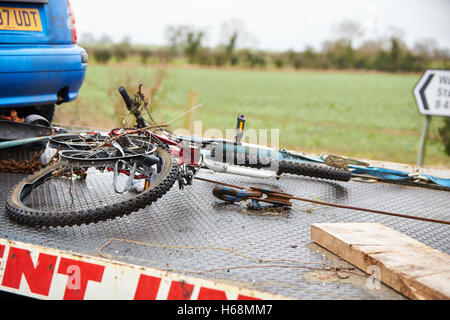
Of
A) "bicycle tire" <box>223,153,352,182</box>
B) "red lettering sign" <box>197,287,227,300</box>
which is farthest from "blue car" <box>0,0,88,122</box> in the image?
"red lettering sign" <box>197,287,227,300</box>

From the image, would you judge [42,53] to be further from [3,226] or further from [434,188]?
[434,188]

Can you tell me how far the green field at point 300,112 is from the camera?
10.4 m

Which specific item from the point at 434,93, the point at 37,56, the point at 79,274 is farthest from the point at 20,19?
the point at 434,93

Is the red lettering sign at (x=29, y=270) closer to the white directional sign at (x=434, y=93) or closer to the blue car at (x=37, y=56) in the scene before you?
the blue car at (x=37, y=56)

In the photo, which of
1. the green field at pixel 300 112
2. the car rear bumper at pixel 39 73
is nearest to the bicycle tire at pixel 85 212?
the car rear bumper at pixel 39 73

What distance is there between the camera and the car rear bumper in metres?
3.44

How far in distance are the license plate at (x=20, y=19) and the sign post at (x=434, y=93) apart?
15.4ft

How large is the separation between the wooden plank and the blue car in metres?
2.38

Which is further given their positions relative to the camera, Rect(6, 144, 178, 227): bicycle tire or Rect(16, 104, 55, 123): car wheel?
Rect(16, 104, 55, 123): car wheel

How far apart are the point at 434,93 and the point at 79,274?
5700mm

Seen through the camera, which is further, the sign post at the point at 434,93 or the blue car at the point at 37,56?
the sign post at the point at 434,93

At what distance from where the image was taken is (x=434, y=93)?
6355mm

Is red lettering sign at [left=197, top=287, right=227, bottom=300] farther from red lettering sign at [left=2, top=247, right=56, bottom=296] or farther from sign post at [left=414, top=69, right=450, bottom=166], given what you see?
sign post at [left=414, top=69, right=450, bottom=166]
